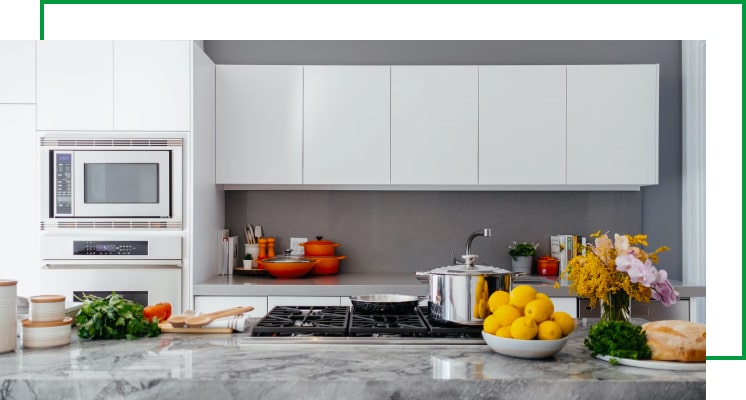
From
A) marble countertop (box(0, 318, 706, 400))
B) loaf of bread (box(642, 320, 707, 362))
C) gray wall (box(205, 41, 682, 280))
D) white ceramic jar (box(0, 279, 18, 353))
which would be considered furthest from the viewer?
gray wall (box(205, 41, 682, 280))

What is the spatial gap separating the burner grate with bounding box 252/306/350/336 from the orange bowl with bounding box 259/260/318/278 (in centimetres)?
134

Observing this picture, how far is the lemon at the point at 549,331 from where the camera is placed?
1476 millimetres

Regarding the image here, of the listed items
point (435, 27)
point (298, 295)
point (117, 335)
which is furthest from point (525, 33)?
point (298, 295)

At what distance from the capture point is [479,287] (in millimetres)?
1741

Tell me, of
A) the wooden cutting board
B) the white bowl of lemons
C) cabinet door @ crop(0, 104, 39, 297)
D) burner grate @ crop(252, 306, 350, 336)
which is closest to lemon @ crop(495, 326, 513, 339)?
the white bowl of lemons

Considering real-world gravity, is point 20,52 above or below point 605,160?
above

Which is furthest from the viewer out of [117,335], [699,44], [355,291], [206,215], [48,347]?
[699,44]

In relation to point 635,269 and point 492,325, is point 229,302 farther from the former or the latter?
point 635,269

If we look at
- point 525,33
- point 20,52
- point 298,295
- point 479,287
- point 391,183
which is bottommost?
point 298,295

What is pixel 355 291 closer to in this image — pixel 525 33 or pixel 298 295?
pixel 298 295

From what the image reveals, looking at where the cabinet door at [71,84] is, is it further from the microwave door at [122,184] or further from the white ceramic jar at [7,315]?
the white ceramic jar at [7,315]

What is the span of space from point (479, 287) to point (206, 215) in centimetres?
215

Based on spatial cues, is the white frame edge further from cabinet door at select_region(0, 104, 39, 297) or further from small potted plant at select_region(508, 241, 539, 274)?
cabinet door at select_region(0, 104, 39, 297)

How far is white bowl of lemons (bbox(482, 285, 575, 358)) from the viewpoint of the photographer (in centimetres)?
148
